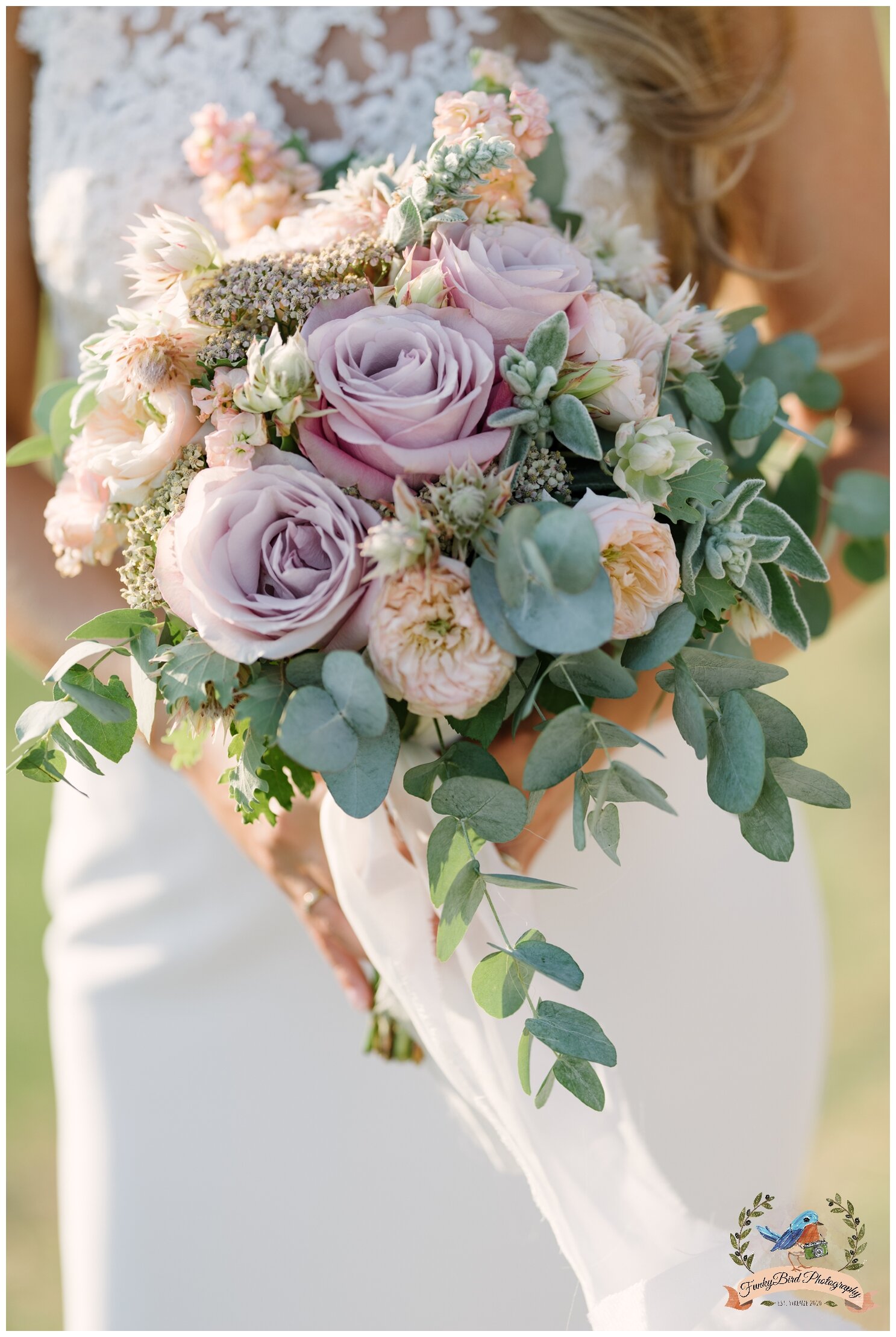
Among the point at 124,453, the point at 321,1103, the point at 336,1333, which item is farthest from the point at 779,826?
the point at 336,1333

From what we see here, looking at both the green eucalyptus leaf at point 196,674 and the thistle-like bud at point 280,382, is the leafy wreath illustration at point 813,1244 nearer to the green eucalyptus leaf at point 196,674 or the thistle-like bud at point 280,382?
the green eucalyptus leaf at point 196,674

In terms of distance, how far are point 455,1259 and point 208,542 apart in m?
1.24

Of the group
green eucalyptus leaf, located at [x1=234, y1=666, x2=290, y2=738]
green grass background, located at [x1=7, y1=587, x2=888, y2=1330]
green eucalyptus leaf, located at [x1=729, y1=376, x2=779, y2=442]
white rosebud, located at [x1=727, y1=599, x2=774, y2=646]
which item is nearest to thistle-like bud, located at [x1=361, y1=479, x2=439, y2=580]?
green eucalyptus leaf, located at [x1=234, y1=666, x2=290, y2=738]

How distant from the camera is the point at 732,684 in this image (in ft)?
2.62

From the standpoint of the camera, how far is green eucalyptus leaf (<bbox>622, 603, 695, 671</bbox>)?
2.53 ft

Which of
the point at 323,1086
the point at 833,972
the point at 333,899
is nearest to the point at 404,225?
the point at 333,899

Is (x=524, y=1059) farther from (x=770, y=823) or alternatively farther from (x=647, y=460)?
(x=647, y=460)

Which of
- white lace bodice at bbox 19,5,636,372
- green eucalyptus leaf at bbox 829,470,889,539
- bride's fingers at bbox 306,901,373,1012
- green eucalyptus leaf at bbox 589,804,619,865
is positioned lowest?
bride's fingers at bbox 306,901,373,1012

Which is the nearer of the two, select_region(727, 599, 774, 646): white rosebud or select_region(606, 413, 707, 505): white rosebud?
select_region(606, 413, 707, 505): white rosebud

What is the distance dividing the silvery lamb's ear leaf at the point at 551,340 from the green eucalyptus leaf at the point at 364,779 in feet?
1.04

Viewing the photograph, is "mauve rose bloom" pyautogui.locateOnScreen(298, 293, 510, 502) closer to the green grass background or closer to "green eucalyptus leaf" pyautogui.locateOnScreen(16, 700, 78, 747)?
"green eucalyptus leaf" pyautogui.locateOnScreen(16, 700, 78, 747)

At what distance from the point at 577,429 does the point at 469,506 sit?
13 cm

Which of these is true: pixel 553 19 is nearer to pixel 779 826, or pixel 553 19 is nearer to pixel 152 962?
pixel 779 826

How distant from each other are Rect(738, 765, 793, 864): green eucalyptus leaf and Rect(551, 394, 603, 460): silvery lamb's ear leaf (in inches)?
11.8
